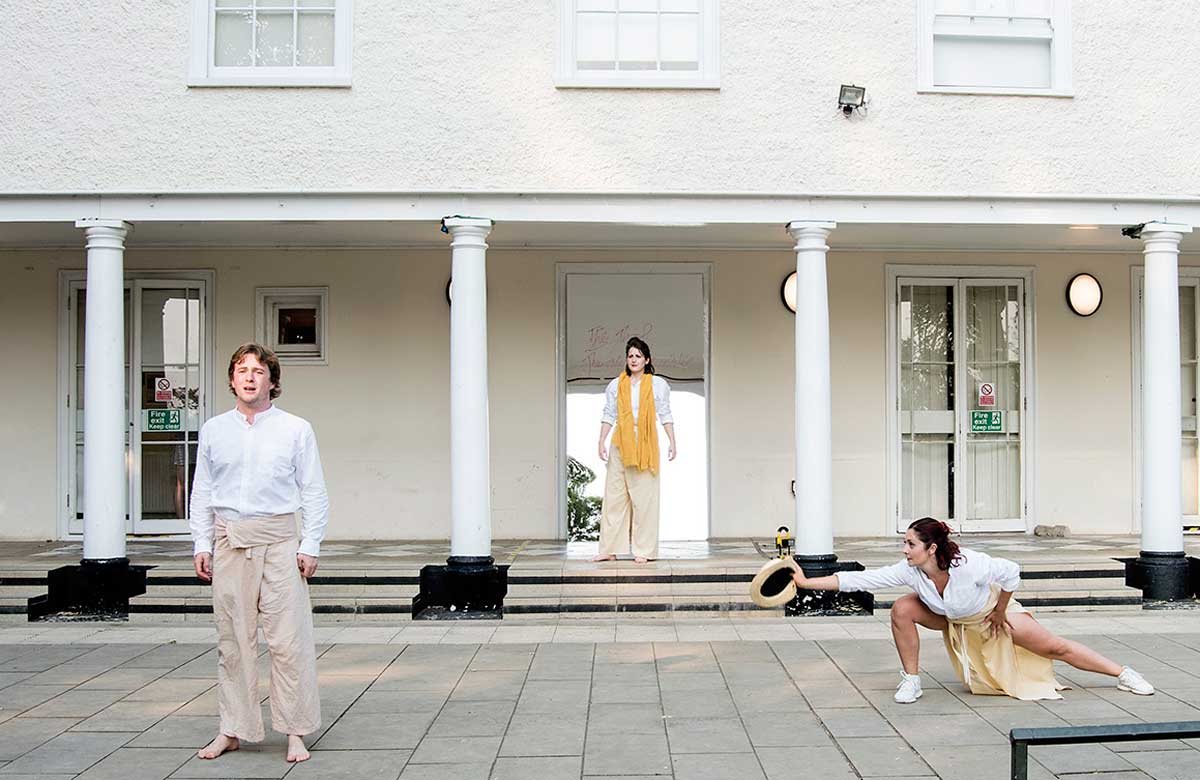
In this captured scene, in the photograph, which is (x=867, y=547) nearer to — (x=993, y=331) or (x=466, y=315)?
(x=993, y=331)

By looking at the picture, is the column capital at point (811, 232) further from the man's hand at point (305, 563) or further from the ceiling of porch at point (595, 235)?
the man's hand at point (305, 563)

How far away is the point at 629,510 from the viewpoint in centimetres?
1030

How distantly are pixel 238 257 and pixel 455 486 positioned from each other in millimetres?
3887

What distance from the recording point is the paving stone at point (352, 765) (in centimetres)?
537

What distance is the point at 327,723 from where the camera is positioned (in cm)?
628

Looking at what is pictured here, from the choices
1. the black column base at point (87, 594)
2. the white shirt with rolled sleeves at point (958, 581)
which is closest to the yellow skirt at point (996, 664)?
the white shirt with rolled sleeves at point (958, 581)

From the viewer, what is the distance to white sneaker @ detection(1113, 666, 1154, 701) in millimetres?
6555

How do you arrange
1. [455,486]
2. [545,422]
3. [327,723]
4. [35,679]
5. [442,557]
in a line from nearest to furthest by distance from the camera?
[327,723] → [35,679] → [455,486] → [442,557] → [545,422]

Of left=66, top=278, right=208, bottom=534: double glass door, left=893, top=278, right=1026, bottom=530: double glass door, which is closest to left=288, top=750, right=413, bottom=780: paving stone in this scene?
left=66, top=278, right=208, bottom=534: double glass door

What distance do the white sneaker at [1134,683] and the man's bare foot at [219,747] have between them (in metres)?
4.57

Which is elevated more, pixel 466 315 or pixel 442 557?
pixel 466 315

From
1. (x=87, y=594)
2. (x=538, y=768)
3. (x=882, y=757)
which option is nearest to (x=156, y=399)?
(x=87, y=594)

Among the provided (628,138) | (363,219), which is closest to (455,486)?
(363,219)

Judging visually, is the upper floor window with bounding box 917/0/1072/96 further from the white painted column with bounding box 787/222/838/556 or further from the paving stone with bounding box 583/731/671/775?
the paving stone with bounding box 583/731/671/775
